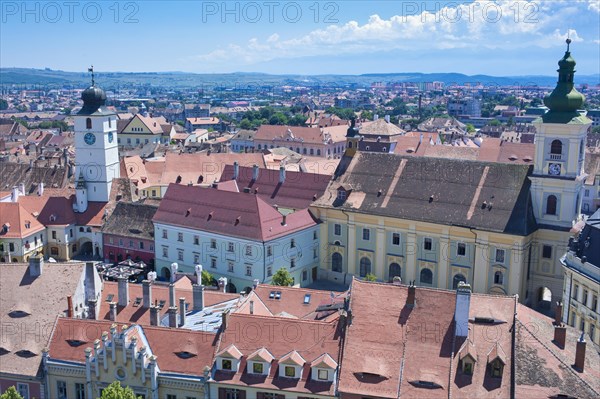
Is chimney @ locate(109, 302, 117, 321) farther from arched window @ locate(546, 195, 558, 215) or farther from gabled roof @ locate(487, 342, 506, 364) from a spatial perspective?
arched window @ locate(546, 195, 558, 215)

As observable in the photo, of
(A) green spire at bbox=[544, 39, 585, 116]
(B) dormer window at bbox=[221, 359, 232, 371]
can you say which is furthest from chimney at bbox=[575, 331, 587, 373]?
(A) green spire at bbox=[544, 39, 585, 116]

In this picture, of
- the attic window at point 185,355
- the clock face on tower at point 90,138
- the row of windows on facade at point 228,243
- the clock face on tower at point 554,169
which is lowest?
the row of windows on facade at point 228,243

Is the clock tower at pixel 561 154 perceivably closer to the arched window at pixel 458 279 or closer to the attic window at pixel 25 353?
the arched window at pixel 458 279

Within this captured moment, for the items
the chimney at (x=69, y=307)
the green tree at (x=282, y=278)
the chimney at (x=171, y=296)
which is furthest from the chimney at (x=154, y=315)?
the green tree at (x=282, y=278)

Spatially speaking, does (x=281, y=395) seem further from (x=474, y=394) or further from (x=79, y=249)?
(x=79, y=249)

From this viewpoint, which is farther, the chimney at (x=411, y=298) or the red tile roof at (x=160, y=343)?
the chimney at (x=411, y=298)

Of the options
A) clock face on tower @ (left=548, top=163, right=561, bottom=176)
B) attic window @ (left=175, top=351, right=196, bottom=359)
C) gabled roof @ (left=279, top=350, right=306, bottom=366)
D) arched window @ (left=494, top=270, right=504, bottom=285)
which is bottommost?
arched window @ (left=494, top=270, right=504, bottom=285)
